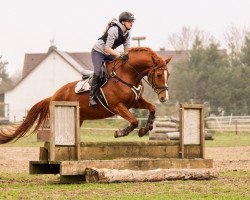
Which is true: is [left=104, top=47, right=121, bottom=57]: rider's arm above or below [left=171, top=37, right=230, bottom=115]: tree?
below

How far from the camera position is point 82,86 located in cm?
1376

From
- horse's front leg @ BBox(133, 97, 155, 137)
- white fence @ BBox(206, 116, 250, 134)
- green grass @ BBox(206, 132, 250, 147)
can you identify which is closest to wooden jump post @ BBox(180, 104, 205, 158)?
horse's front leg @ BBox(133, 97, 155, 137)

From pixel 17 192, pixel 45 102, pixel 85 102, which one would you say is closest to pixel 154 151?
pixel 85 102

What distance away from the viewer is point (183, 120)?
13.5 metres

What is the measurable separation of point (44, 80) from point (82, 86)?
6409 centimetres

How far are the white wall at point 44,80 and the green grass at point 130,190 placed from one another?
63.8 metres

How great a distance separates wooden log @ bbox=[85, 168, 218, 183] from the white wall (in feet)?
209

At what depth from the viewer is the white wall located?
76.8 meters

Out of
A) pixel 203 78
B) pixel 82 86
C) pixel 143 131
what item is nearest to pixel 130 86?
pixel 143 131

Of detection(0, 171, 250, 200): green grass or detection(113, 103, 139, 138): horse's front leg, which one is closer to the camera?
detection(0, 171, 250, 200): green grass

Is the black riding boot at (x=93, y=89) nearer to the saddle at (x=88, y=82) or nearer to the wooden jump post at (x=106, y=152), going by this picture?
the saddle at (x=88, y=82)

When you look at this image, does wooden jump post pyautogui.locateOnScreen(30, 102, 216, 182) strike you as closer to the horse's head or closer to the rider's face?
the horse's head

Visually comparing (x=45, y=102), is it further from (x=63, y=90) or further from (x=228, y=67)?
(x=228, y=67)

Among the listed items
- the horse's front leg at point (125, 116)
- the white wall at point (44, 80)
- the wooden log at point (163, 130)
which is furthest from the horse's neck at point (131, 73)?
the white wall at point (44, 80)
